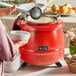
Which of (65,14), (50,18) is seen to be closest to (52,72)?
(50,18)

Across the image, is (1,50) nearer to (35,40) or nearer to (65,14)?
(35,40)

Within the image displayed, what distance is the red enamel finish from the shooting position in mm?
1151

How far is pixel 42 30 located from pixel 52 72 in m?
0.23

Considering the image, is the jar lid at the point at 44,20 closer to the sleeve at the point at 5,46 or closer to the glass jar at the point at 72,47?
the glass jar at the point at 72,47

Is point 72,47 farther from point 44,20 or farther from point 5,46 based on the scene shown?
point 5,46

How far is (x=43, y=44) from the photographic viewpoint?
1.16 meters

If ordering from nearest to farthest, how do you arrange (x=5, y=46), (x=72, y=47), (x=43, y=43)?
(x=5, y=46) < (x=43, y=43) < (x=72, y=47)

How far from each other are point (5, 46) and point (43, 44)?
0.40 m

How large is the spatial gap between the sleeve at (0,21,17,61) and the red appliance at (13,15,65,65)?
32cm

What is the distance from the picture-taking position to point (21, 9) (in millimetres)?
1157

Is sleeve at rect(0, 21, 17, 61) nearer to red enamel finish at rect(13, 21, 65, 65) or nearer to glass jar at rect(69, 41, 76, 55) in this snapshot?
red enamel finish at rect(13, 21, 65, 65)

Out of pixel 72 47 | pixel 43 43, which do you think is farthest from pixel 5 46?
pixel 72 47

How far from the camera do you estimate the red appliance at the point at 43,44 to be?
1.15 meters

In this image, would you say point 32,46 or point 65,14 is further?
point 65,14
